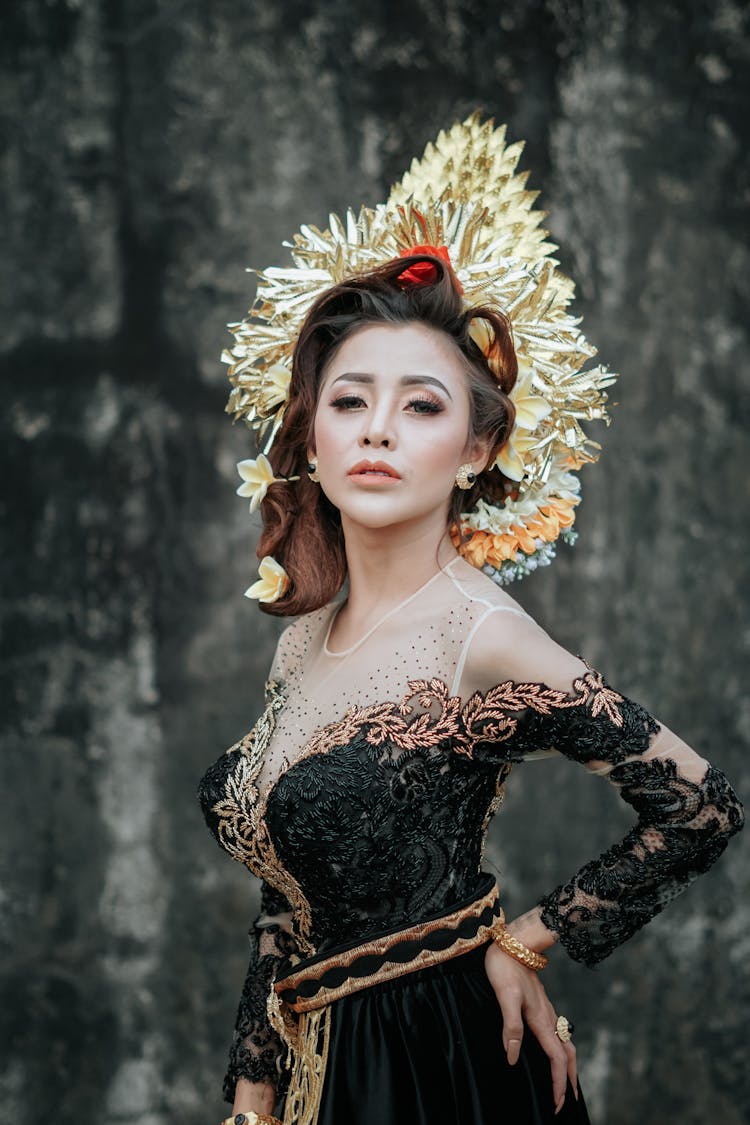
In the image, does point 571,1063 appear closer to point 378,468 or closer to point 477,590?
point 477,590

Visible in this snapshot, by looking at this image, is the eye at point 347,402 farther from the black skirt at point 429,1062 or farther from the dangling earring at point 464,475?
the black skirt at point 429,1062

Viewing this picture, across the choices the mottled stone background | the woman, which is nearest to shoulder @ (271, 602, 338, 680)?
the woman

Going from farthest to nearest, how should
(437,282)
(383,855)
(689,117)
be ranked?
(689,117)
(437,282)
(383,855)

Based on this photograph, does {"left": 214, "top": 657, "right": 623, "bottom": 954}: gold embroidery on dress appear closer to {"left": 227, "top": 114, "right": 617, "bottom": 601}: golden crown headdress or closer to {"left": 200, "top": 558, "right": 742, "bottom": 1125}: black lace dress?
{"left": 200, "top": 558, "right": 742, "bottom": 1125}: black lace dress

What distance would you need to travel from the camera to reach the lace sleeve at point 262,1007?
7.45 ft

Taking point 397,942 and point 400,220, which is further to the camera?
point 400,220

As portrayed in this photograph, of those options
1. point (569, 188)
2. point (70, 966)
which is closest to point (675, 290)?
point (569, 188)

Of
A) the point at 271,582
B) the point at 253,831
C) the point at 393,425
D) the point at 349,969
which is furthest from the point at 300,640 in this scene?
the point at 349,969

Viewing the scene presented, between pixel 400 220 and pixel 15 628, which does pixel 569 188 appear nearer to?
pixel 400 220

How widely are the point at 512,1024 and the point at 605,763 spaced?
1.51 feet

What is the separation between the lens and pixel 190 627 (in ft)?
13.2

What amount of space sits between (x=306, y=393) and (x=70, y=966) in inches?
96.9

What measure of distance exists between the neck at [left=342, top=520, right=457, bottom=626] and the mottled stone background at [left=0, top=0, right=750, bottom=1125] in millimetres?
1789

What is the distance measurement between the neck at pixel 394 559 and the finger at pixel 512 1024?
692mm
